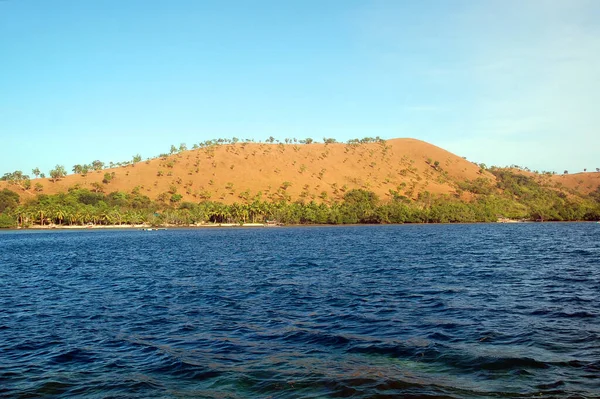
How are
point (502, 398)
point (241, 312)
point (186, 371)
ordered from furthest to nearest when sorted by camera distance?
point (241, 312), point (186, 371), point (502, 398)

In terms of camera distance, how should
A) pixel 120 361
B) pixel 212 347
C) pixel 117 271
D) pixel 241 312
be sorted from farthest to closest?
pixel 117 271 < pixel 241 312 < pixel 212 347 < pixel 120 361

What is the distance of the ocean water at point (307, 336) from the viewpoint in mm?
17000

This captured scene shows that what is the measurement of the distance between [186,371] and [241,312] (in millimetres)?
10813

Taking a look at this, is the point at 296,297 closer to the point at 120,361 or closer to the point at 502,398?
the point at 120,361

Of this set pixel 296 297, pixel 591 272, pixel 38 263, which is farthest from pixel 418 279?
pixel 38 263

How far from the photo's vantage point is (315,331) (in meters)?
24.4

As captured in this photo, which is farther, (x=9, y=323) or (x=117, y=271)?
(x=117, y=271)

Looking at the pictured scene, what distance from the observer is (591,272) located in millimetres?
44625

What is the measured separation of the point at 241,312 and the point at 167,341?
6885 millimetres

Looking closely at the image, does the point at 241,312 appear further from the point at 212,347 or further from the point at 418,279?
the point at 418,279

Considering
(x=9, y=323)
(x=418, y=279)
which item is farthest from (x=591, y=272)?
(x=9, y=323)

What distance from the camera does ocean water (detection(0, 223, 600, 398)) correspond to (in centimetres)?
1700

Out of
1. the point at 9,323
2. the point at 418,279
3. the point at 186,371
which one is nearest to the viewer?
the point at 186,371

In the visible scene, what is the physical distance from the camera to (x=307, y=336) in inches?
925
